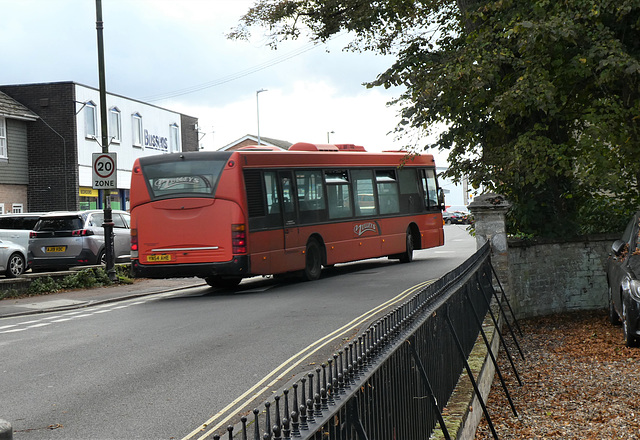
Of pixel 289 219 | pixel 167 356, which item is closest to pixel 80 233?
pixel 289 219

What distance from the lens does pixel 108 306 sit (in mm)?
16219

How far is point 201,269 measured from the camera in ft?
55.4

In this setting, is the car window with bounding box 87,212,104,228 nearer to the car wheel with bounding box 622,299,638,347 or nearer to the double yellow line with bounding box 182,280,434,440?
the double yellow line with bounding box 182,280,434,440

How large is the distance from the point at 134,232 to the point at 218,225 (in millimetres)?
1984

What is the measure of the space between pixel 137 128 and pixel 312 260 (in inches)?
1111

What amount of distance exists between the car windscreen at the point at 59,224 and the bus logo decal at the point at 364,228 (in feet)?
25.9

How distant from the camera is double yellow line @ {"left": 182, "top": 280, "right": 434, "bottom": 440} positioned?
6.64 meters

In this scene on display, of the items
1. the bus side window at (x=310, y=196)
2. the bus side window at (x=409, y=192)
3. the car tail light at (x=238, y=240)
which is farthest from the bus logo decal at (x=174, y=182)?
the bus side window at (x=409, y=192)

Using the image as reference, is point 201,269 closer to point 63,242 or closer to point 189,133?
point 63,242

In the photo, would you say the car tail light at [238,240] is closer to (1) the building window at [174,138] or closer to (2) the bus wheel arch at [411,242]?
(2) the bus wheel arch at [411,242]

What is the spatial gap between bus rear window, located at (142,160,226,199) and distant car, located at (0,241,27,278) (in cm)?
671

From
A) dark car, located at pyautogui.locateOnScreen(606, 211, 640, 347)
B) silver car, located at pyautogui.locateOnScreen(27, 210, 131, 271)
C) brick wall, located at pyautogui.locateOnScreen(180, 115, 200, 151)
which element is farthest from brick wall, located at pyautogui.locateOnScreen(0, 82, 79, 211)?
dark car, located at pyautogui.locateOnScreen(606, 211, 640, 347)

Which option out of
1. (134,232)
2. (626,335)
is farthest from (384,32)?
(626,335)

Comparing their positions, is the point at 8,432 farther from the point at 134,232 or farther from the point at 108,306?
the point at 134,232
